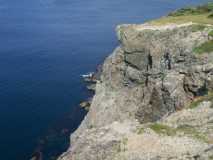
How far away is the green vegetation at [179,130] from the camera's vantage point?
120ft

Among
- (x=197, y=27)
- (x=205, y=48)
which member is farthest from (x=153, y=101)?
(x=197, y=27)

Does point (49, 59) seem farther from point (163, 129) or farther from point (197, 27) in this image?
point (163, 129)

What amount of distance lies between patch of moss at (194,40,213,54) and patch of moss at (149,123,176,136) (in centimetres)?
1864

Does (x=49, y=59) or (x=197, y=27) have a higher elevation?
(x=197, y=27)

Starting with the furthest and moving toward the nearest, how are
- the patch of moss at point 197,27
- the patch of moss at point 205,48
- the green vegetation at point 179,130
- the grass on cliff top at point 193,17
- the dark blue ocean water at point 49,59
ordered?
the dark blue ocean water at point 49,59 < the grass on cliff top at point 193,17 < the patch of moss at point 197,27 < the patch of moss at point 205,48 < the green vegetation at point 179,130

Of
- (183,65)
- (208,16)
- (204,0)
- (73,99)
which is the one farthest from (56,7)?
(183,65)

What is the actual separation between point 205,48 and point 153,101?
1014 cm

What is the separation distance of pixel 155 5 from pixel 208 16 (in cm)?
11460

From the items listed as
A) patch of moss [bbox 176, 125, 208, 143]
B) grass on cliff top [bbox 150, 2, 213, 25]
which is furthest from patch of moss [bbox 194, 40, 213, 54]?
patch of moss [bbox 176, 125, 208, 143]

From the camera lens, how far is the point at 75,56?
134 metres

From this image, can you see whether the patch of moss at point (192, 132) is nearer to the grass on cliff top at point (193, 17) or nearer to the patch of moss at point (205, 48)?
the patch of moss at point (205, 48)

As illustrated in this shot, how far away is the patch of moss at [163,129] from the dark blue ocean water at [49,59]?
43445mm

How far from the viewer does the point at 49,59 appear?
5207 inches

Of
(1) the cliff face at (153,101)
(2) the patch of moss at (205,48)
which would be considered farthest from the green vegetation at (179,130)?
(2) the patch of moss at (205,48)
